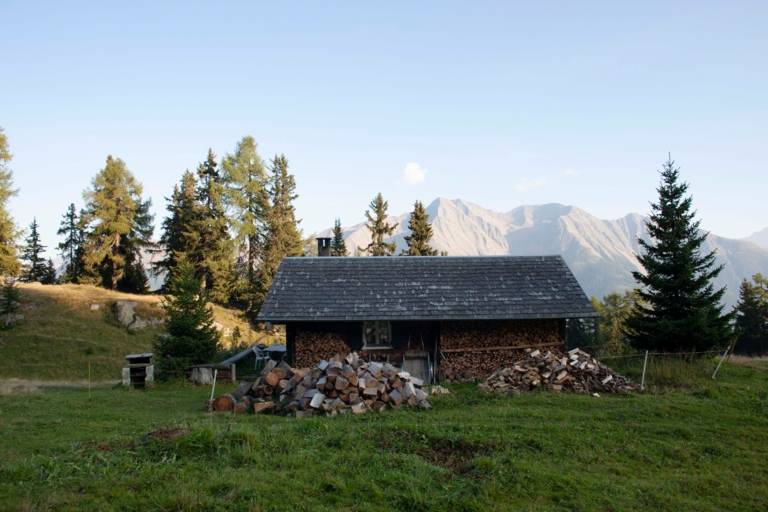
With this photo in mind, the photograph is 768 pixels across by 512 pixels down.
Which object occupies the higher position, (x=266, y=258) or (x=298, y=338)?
(x=266, y=258)

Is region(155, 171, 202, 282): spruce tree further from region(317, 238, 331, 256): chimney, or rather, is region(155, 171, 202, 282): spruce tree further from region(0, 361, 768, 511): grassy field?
region(0, 361, 768, 511): grassy field

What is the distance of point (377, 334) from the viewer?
20797 mm

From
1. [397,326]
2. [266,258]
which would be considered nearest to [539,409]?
[397,326]

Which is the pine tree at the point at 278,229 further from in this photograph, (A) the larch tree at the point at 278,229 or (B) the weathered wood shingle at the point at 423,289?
(B) the weathered wood shingle at the point at 423,289

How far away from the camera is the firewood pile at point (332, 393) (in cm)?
1412

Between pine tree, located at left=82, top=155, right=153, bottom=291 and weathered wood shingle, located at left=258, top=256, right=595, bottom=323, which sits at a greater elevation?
pine tree, located at left=82, top=155, right=153, bottom=291

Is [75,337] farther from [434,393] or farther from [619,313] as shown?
[619,313]

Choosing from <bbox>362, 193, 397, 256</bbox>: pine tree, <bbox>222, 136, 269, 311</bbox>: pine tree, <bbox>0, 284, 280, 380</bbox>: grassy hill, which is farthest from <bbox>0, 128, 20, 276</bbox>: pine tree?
<bbox>362, 193, 397, 256</bbox>: pine tree

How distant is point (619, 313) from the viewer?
190 ft

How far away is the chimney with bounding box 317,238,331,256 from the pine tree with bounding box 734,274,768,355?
37.8 m

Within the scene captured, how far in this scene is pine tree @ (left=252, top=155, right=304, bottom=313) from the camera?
144ft

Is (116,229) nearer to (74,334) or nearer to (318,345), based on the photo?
(74,334)

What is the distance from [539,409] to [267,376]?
805 centimetres

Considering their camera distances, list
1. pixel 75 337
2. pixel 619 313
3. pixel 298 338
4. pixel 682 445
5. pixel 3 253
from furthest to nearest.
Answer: pixel 619 313 → pixel 3 253 → pixel 75 337 → pixel 298 338 → pixel 682 445
